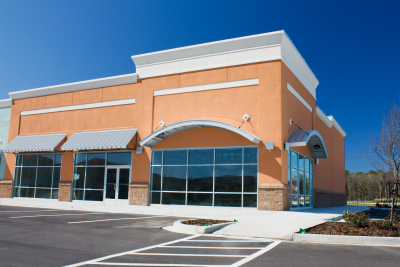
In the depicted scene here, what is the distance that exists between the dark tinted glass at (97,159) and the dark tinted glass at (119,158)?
1.31 ft

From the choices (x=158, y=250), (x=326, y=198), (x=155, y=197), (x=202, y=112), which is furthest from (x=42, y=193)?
(x=326, y=198)

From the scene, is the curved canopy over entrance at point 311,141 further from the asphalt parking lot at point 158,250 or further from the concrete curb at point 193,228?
the asphalt parking lot at point 158,250

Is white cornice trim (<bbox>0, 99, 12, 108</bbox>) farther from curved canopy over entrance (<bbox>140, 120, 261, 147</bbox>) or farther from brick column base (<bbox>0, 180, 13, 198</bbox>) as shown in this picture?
curved canopy over entrance (<bbox>140, 120, 261, 147</bbox>)

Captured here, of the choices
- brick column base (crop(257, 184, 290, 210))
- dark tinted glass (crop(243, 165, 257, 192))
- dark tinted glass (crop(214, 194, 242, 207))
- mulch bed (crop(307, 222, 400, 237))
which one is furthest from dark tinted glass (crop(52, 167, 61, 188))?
mulch bed (crop(307, 222, 400, 237))

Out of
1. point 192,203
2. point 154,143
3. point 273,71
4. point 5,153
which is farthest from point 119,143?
point 5,153

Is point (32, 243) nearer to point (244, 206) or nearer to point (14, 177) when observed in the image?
point (244, 206)

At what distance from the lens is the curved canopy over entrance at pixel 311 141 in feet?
57.8

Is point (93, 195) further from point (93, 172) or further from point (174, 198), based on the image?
point (174, 198)

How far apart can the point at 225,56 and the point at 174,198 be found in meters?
8.68

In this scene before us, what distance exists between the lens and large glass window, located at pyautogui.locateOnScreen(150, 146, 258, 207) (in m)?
17.6

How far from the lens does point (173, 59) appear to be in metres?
20.7

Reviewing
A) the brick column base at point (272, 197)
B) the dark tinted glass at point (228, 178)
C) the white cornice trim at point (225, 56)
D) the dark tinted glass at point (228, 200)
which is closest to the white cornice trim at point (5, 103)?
the white cornice trim at point (225, 56)

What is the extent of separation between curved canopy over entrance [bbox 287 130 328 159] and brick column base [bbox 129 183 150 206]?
878cm

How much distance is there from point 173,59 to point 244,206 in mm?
9780
